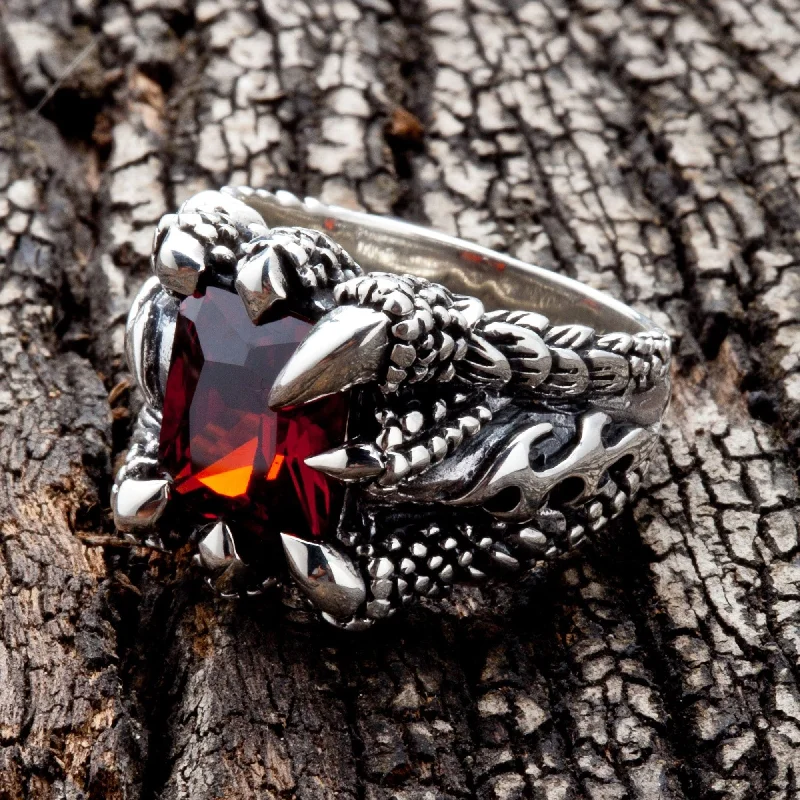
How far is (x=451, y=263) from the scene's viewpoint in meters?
2.28

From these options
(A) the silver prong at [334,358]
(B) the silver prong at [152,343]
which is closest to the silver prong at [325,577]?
(A) the silver prong at [334,358]

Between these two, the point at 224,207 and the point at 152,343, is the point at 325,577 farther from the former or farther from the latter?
the point at 224,207

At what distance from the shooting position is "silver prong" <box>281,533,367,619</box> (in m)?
1.66

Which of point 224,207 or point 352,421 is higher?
point 224,207

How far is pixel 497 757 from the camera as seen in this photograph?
1645 millimetres

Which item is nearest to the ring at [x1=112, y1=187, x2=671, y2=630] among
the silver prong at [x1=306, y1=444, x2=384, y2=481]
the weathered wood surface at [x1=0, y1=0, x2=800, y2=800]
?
the silver prong at [x1=306, y1=444, x2=384, y2=481]

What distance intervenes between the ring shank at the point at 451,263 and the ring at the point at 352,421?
247mm

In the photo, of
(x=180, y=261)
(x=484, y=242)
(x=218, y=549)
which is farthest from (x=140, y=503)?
(x=484, y=242)

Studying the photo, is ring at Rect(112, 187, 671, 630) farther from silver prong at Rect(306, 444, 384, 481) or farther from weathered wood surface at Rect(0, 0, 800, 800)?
weathered wood surface at Rect(0, 0, 800, 800)

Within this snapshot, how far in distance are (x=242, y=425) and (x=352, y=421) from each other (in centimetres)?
17

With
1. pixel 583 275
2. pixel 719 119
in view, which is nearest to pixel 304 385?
pixel 583 275

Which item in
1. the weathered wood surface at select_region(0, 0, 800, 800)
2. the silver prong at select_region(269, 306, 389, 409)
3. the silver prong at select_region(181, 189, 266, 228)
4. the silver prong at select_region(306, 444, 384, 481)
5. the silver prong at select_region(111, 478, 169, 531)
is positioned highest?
the silver prong at select_region(181, 189, 266, 228)

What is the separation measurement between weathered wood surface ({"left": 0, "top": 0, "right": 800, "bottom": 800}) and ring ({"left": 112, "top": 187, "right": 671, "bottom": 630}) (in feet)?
0.44

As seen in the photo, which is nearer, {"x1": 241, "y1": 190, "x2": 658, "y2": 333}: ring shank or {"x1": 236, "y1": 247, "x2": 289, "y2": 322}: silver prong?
{"x1": 236, "y1": 247, "x2": 289, "y2": 322}: silver prong
